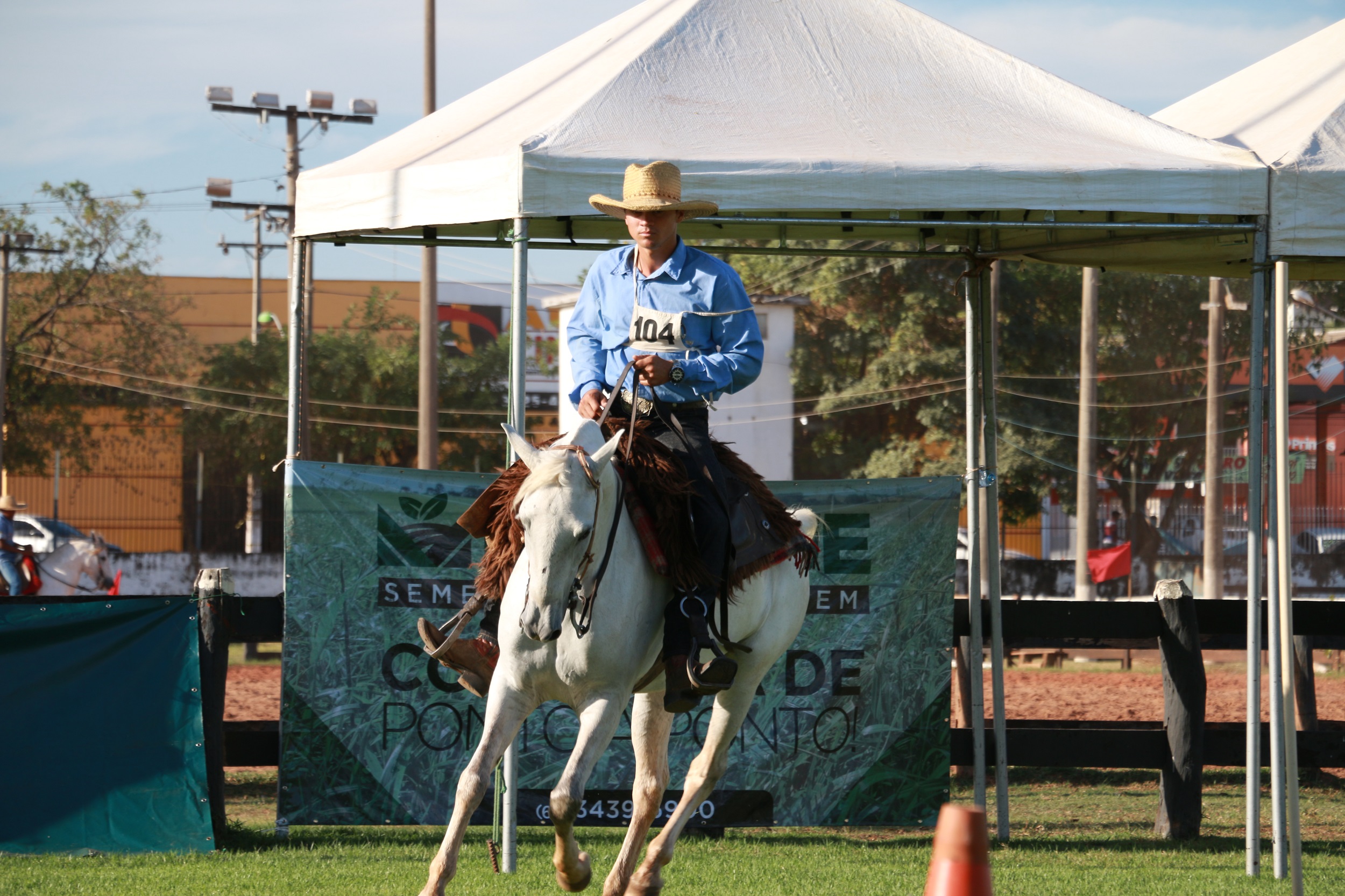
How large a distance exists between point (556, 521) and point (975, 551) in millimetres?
4357

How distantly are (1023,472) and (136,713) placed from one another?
86.5 ft

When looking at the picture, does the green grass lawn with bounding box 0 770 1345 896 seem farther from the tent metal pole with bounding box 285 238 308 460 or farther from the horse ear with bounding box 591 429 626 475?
the horse ear with bounding box 591 429 626 475

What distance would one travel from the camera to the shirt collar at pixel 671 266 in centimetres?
573

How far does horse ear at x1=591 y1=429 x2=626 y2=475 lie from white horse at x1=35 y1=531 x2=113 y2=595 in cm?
1682

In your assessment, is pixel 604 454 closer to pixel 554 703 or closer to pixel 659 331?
pixel 659 331

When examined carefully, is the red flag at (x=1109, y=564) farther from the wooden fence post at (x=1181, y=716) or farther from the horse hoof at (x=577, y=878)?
the horse hoof at (x=577, y=878)

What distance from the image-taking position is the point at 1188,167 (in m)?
6.44

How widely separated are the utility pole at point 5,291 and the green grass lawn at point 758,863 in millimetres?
27025

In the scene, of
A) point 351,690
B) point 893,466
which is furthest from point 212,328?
point 351,690

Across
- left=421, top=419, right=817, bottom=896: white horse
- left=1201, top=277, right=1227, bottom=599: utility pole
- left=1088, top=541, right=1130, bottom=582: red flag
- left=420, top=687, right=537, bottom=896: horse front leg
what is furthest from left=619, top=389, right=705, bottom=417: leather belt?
left=1201, top=277, right=1227, bottom=599: utility pole

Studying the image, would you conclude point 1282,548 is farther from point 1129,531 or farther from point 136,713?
point 1129,531

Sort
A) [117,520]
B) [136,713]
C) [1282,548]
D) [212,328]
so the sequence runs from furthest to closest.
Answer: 1. [212,328]
2. [117,520]
3. [136,713]
4. [1282,548]

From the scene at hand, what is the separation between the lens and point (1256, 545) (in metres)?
6.78

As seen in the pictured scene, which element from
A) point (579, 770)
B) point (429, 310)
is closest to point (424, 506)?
point (579, 770)
